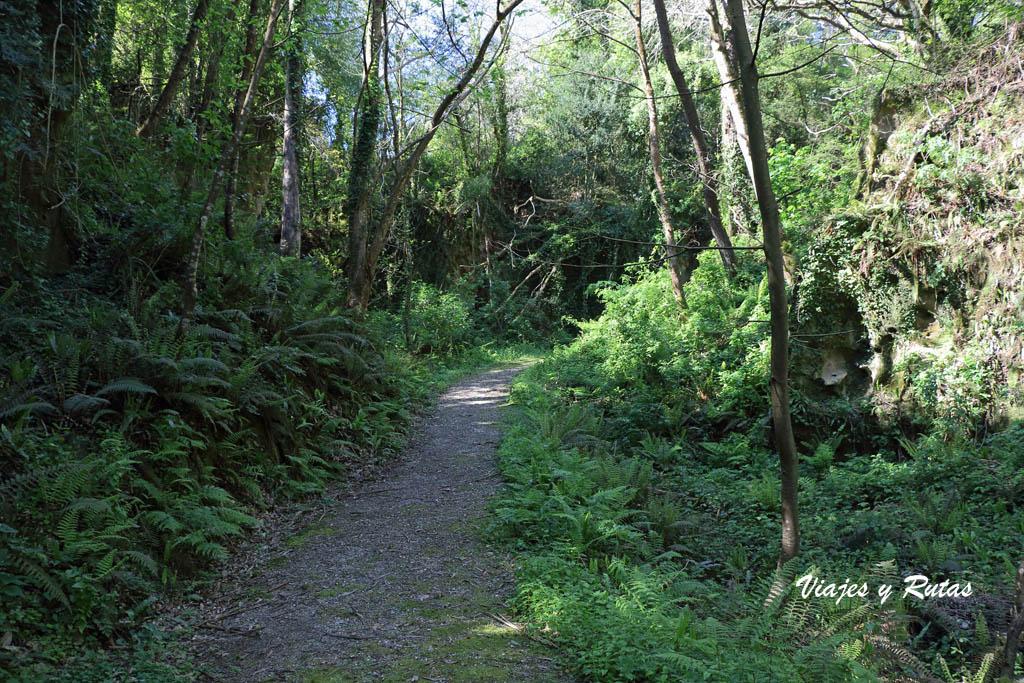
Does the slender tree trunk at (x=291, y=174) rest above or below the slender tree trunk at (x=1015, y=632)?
above

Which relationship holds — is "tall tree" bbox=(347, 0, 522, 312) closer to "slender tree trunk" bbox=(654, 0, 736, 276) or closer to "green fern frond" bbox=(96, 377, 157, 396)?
"slender tree trunk" bbox=(654, 0, 736, 276)

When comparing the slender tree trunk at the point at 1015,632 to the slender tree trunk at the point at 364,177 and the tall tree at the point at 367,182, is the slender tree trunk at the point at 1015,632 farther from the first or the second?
the slender tree trunk at the point at 364,177

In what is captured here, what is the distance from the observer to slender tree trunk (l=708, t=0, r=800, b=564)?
404 cm

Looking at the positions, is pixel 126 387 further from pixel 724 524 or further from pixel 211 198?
pixel 724 524

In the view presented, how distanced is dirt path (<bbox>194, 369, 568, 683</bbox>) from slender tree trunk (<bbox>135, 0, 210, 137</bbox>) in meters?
6.98

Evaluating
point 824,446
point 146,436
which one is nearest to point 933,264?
point 824,446

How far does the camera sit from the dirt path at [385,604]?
3.63m

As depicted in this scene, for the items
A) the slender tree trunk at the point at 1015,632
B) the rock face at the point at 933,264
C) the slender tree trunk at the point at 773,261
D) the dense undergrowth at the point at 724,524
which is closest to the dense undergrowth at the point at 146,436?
the dense undergrowth at the point at 724,524

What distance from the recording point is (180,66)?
8977 millimetres

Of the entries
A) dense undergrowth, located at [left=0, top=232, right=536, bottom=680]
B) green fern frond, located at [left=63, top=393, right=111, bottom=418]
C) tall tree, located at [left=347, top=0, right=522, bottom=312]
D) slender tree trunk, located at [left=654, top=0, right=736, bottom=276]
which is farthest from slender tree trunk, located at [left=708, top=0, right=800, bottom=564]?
slender tree trunk, located at [left=654, top=0, right=736, bottom=276]

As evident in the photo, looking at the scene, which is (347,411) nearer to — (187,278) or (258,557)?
(187,278)

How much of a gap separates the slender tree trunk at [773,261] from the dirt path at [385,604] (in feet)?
7.20

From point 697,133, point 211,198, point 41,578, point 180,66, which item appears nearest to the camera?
point 41,578

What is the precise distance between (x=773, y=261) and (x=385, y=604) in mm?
3761
